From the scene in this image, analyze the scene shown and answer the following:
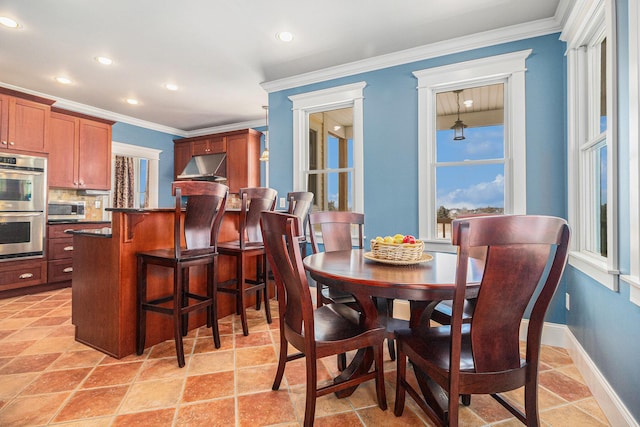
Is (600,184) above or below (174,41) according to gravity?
below

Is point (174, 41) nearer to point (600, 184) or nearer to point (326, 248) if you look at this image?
point (326, 248)

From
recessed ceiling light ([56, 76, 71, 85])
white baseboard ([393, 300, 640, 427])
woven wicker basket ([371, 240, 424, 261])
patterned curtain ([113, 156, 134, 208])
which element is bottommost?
white baseboard ([393, 300, 640, 427])

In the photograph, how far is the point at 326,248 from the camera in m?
2.52

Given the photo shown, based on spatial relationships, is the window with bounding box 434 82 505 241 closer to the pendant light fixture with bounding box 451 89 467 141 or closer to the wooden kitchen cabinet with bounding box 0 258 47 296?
the pendant light fixture with bounding box 451 89 467 141

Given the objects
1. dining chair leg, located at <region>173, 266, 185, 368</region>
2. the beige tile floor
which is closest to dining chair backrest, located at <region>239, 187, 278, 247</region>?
dining chair leg, located at <region>173, 266, 185, 368</region>

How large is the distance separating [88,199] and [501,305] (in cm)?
592

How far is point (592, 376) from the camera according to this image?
1.87m

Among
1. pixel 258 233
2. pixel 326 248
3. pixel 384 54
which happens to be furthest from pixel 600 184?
pixel 258 233

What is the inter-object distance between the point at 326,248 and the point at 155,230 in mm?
1371

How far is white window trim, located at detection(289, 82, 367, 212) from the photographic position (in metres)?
3.49

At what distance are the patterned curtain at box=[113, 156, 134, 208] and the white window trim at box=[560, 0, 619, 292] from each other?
6435 millimetres

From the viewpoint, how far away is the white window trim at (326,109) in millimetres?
3490

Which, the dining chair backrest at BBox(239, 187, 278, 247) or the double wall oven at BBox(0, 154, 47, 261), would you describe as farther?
the double wall oven at BBox(0, 154, 47, 261)

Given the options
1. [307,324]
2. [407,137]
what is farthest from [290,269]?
[407,137]
